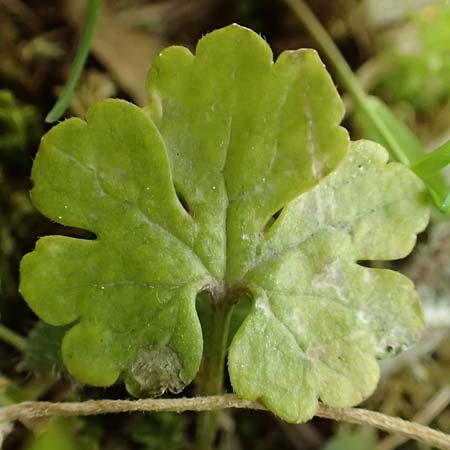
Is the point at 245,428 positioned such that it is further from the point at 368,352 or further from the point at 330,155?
the point at 330,155

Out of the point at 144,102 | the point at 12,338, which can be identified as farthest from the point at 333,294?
the point at 144,102

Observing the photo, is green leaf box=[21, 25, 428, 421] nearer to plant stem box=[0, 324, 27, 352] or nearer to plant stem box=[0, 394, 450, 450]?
plant stem box=[0, 394, 450, 450]

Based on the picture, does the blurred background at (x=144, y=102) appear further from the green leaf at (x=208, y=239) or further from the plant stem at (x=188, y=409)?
the green leaf at (x=208, y=239)

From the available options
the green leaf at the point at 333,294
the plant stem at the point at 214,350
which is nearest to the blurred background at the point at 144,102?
the plant stem at the point at 214,350

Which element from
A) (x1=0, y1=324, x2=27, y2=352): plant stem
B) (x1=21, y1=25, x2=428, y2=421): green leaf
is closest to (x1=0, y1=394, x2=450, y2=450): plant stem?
(x1=21, y1=25, x2=428, y2=421): green leaf

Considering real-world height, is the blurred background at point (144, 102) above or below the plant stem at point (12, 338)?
above

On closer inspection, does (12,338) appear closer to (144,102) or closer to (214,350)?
(214,350)
